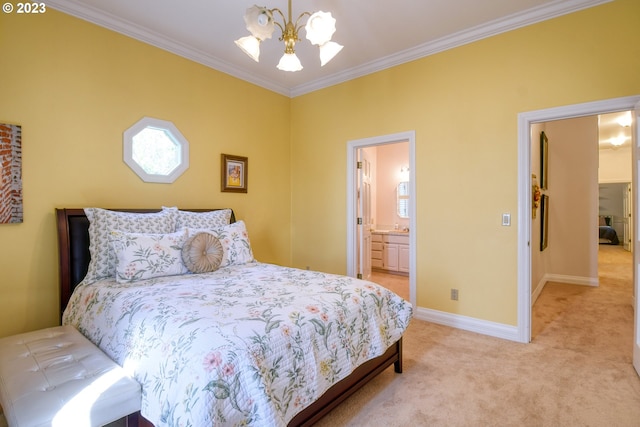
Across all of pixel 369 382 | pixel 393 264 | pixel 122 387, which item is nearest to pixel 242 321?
pixel 122 387

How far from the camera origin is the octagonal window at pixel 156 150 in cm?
296

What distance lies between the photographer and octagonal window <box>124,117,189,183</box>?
2.96m

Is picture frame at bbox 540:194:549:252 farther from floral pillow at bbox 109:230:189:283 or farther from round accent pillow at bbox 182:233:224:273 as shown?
floral pillow at bbox 109:230:189:283

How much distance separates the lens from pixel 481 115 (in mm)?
3055

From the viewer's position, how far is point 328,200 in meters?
4.24

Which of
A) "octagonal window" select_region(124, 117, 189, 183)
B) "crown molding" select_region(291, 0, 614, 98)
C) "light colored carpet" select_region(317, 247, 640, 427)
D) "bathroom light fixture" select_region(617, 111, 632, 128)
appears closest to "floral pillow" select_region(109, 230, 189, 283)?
"octagonal window" select_region(124, 117, 189, 183)

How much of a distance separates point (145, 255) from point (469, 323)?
9.82 feet

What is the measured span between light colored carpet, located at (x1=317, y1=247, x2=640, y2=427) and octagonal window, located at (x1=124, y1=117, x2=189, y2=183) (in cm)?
265

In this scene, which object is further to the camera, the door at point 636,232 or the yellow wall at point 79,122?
the yellow wall at point 79,122

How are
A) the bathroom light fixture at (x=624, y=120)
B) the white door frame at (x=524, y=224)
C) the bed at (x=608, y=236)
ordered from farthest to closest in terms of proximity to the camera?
the bed at (x=608, y=236), the bathroom light fixture at (x=624, y=120), the white door frame at (x=524, y=224)

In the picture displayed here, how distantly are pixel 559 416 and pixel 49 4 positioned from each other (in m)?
4.56

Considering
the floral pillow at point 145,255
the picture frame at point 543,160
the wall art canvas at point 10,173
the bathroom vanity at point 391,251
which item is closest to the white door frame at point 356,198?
the bathroom vanity at point 391,251

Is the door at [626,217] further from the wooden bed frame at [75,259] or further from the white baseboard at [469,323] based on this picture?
the wooden bed frame at [75,259]

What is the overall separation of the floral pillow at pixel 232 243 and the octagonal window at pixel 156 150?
84 cm
